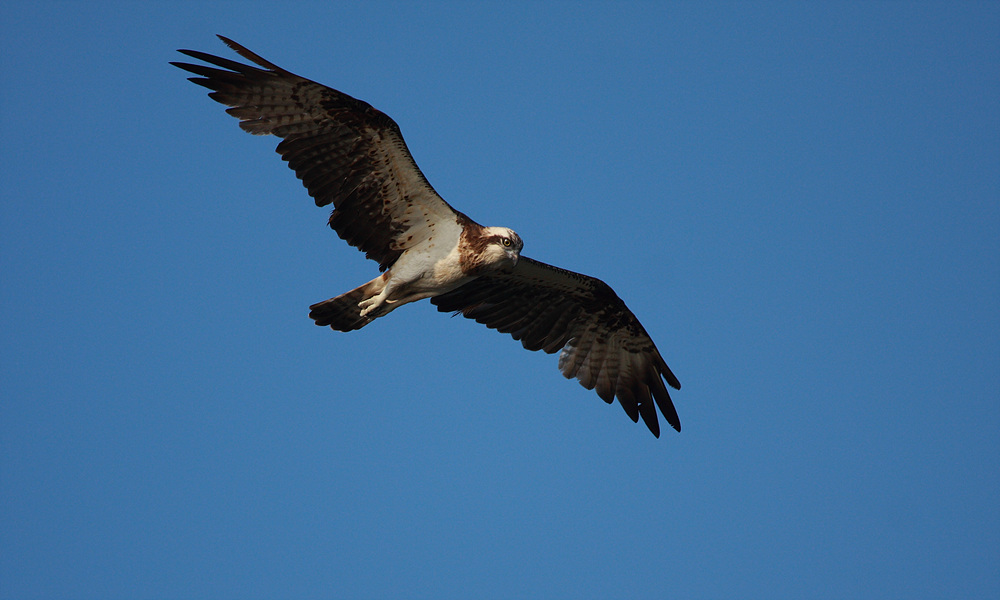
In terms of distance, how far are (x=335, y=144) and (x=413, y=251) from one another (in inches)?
56.1

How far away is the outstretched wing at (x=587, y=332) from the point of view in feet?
36.5

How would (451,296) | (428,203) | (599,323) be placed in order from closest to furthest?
1. (428,203)
2. (451,296)
3. (599,323)

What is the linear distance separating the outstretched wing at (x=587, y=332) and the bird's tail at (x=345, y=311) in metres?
1.30

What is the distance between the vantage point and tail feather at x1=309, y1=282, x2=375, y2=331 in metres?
10.2

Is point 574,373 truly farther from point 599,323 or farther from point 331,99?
point 331,99

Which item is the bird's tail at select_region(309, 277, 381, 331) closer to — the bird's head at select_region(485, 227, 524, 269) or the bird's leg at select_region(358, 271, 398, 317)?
the bird's leg at select_region(358, 271, 398, 317)

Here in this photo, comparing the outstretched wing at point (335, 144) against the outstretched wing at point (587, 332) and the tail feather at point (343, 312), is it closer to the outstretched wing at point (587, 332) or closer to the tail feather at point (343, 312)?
the tail feather at point (343, 312)

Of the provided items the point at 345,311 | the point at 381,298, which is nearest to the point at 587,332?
the point at 381,298

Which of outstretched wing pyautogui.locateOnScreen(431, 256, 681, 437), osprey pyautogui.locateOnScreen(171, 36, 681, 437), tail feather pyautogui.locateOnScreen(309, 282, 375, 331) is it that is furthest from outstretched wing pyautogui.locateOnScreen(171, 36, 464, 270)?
outstretched wing pyautogui.locateOnScreen(431, 256, 681, 437)

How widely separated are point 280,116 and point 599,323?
4.73 meters

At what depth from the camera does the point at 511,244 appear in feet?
31.0

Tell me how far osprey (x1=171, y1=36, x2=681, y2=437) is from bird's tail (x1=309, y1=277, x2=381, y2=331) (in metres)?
0.01

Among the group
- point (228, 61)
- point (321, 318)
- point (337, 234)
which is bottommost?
point (321, 318)

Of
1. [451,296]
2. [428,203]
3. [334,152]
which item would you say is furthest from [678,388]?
[334,152]
